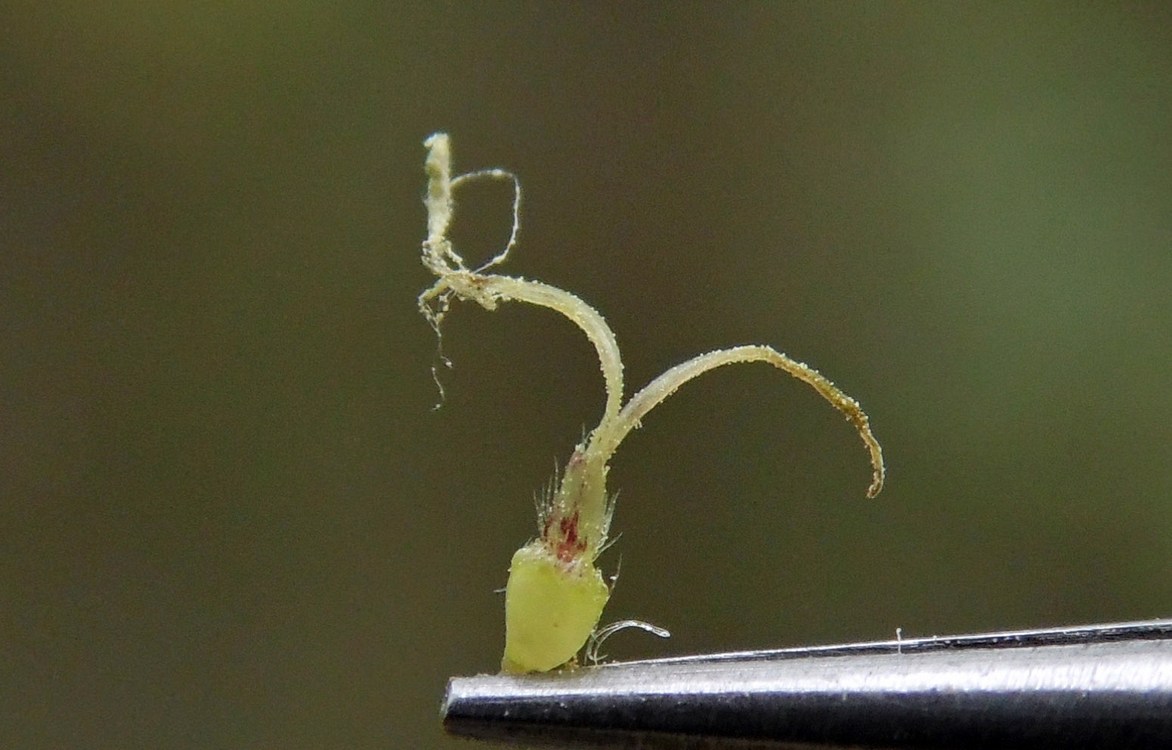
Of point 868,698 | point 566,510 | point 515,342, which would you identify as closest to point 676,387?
point 566,510

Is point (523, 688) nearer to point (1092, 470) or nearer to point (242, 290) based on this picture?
point (242, 290)

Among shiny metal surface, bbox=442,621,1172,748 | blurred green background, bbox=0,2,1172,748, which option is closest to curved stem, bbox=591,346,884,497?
shiny metal surface, bbox=442,621,1172,748

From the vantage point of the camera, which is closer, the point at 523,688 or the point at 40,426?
Result: the point at 523,688

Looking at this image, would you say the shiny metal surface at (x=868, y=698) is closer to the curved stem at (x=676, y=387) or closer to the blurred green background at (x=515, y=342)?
the curved stem at (x=676, y=387)

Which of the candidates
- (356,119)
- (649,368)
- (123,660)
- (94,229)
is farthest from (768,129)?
(123,660)

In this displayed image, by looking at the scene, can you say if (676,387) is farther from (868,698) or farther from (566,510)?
(868,698)

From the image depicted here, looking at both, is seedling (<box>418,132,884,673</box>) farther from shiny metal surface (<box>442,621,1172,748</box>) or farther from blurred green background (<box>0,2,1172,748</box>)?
blurred green background (<box>0,2,1172,748</box>)
